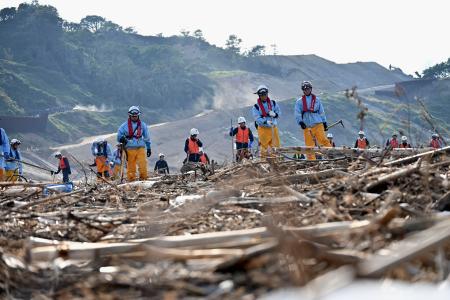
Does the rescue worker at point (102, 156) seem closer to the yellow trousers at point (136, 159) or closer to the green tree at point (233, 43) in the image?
the yellow trousers at point (136, 159)

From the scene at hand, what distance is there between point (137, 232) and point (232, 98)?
186 ft

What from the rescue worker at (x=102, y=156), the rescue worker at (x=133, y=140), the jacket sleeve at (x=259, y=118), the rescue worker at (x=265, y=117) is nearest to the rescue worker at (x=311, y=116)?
the rescue worker at (x=265, y=117)

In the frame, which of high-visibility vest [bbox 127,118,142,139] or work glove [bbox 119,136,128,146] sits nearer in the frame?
work glove [bbox 119,136,128,146]

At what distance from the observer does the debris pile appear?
10.1 feet

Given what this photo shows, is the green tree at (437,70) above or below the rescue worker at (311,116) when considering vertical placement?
above

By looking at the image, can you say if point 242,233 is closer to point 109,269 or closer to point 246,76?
point 109,269

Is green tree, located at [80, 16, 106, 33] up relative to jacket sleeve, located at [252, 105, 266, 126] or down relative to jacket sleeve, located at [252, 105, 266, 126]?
up

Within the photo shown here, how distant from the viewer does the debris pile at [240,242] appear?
306 cm

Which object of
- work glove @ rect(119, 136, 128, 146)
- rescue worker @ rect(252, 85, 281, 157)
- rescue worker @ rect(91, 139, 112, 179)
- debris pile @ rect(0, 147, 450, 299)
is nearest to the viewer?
debris pile @ rect(0, 147, 450, 299)

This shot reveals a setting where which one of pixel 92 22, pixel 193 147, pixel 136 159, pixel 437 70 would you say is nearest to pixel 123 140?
pixel 136 159

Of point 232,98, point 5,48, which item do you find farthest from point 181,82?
point 5,48

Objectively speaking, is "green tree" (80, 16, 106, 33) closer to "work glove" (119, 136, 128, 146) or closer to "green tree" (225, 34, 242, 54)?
"green tree" (225, 34, 242, 54)

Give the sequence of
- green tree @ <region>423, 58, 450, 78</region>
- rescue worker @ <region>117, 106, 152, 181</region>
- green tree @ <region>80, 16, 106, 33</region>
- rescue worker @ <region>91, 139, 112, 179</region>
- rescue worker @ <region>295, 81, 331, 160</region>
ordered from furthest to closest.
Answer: green tree @ <region>80, 16, 106, 33</region>, green tree @ <region>423, 58, 450, 78</region>, rescue worker @ <region>91, 139, 112, 179</region>, rescue worker @ <region>117, 106, 152, 181</region>, rescue worker @ <region>295, 81, 331, 160</region>

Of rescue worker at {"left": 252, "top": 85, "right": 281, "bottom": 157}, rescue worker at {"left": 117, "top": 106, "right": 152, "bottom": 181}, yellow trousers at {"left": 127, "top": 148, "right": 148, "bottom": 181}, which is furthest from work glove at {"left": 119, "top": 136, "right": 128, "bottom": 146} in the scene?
rescue worker at {"left": 252, "top": 85, "right": 281, "bottom": 157}
